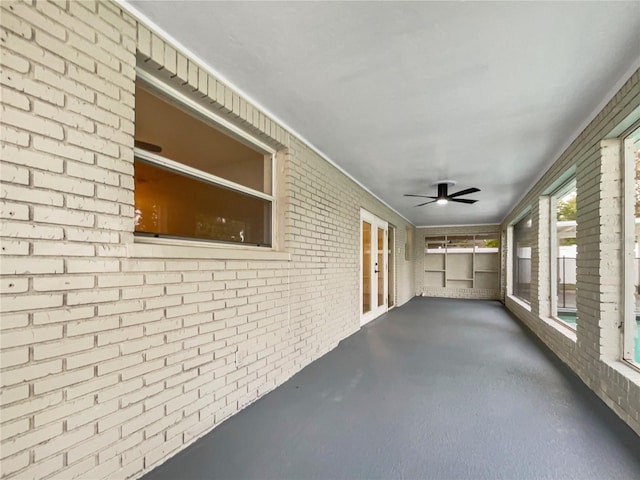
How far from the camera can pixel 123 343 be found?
1.68 m

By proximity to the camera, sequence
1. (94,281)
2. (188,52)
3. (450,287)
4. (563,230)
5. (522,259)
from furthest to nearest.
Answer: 1. (450,287)
2. (522,259)
3. (563,230)
4. (188,52)
5. (94,281)

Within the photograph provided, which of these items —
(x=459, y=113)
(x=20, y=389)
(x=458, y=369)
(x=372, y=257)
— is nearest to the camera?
(x=20, y=389)

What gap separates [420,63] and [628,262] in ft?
7.94

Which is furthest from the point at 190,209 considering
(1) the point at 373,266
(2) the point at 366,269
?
(1) the point at 373,266

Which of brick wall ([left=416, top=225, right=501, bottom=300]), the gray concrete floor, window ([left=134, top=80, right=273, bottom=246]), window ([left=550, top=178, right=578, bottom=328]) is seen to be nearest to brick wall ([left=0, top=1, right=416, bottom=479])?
window ([left=134, top=80, right=273, bottom=246])

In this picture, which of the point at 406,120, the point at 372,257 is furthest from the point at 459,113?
the point at 372,257

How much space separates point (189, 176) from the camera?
2.31 meters

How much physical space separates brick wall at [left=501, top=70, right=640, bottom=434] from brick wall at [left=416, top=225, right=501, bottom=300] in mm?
7957

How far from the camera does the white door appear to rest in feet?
20.0

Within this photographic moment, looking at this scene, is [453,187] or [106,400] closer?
[106,400]

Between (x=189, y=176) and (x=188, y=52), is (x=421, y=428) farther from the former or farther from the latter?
(x=188, y=52)

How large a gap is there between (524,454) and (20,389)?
8.97 feet

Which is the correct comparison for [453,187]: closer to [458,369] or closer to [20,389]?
[458,369]

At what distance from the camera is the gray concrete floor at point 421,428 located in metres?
1.84
